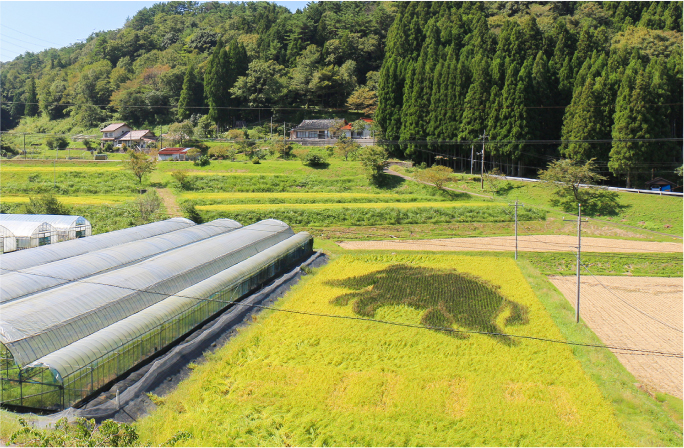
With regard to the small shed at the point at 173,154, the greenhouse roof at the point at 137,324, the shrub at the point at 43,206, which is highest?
the small shed at the point at 173,154

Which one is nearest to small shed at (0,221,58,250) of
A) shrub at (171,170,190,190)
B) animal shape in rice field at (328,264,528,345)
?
shrub at (171,170,190,190)

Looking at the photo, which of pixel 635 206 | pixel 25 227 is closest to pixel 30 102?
pixel 25 227

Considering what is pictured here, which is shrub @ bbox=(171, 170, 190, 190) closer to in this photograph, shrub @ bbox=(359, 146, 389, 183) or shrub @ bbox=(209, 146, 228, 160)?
shrub @ bbox=(209, 146, 228, 160)

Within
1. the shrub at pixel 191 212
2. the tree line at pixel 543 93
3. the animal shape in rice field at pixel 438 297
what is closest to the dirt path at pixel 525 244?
the animal shape in rice field at pixel 438 297

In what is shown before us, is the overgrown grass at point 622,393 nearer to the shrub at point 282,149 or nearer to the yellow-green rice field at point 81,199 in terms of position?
the yellow-green rice field at point 81,199

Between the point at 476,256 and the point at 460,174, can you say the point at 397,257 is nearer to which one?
the point at 476,256

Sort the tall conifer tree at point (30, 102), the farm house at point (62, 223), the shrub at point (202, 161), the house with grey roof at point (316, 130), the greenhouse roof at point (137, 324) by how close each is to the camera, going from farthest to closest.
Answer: the tall conifer tree at point (30, 102) → the house with grey roof at point (316, 130) → the shrub at point (202, 161) → the farm house at point (62, 223) → the greenhouse roof at point (137, 324)
